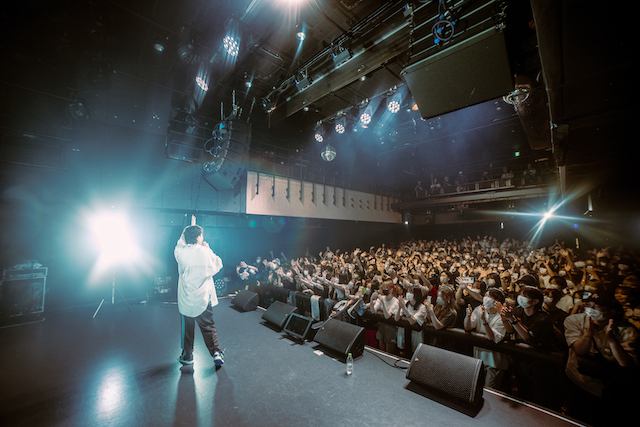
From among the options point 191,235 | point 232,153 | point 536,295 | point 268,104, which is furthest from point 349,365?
point 268,104

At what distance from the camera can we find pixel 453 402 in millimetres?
2199

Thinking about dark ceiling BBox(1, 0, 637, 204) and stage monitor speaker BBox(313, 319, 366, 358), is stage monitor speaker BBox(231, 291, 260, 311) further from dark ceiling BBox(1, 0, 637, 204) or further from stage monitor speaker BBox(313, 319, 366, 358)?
dark ceiling BBox(1, 0, 637, 204)

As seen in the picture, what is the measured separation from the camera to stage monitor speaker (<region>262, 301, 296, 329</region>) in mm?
3936

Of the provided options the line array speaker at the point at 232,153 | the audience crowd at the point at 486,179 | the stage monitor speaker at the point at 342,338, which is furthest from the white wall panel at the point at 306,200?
the stage monitor speaker at the point at 342,338

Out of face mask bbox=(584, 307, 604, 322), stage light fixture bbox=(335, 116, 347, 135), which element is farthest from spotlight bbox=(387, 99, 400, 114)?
face mask bbox=(584, 307, 604, 322)

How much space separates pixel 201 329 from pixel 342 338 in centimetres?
169

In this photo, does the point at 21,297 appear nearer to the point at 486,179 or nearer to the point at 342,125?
the point at 342,125

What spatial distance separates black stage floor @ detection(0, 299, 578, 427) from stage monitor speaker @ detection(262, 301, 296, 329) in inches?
10.8

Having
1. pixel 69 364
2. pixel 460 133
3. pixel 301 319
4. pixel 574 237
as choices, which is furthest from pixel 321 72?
pixel 574 237

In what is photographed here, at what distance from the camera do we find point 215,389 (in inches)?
95.6

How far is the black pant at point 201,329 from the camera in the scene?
275 centimetres

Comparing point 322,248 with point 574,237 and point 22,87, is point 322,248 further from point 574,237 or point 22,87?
point 574,237

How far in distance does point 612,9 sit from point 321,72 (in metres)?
3.76

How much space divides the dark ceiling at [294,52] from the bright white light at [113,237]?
2.86 meters
